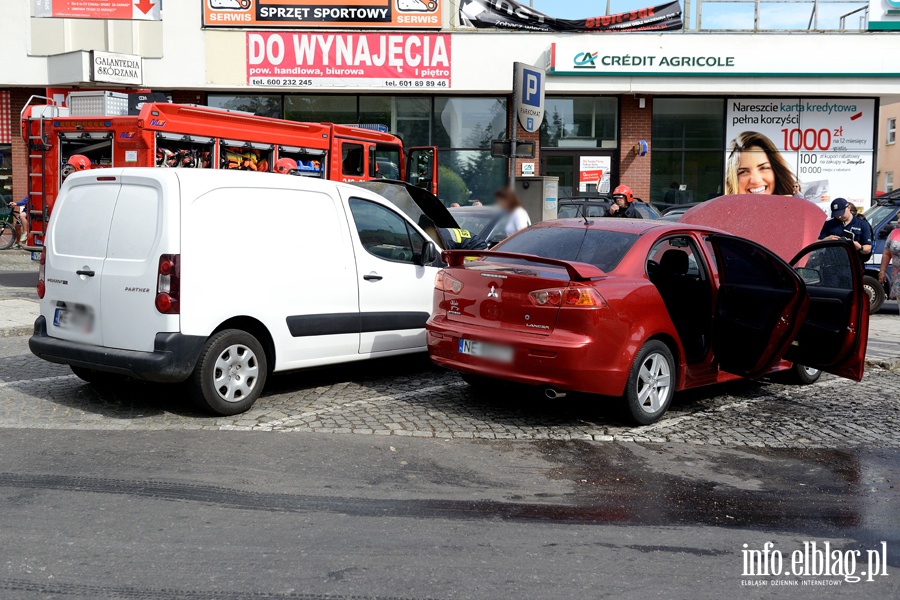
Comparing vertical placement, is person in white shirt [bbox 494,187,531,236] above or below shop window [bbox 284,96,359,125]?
below

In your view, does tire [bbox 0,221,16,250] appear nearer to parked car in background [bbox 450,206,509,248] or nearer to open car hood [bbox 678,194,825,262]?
parked car in background [bbox 450,206,509,248]

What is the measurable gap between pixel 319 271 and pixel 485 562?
374 cm

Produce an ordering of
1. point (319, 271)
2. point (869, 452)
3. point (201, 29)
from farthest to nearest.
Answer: point (201, 29), point (319, 271), point (869, 452)

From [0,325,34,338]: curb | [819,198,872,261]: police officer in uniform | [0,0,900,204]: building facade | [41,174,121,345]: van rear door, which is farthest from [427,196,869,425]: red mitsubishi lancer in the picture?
[0,0,900,204]: building facade

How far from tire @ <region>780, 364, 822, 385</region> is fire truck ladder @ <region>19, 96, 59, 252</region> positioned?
11.0m

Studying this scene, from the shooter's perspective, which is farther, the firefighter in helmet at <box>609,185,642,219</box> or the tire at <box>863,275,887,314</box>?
the tire at <box>863,275,887,314</box>

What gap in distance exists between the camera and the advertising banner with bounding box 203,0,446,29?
22.1 m

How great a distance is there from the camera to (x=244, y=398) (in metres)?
6.87

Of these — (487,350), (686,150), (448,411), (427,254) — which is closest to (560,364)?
(487,350)

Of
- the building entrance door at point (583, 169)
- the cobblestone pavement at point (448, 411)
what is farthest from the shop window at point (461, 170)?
the cobblestone pavement at point (448, 411)

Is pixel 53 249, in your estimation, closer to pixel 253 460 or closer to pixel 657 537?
pixel 253 460

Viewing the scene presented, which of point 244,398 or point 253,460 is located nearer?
point 253,460

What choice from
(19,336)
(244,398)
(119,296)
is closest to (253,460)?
(244,398)

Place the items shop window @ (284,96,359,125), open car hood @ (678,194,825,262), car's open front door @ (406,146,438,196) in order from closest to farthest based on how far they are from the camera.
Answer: open car hood @ (678,194,825,262) < car's open front door @ (406,146,438,196) < shop window @ (284,96,359,125)
